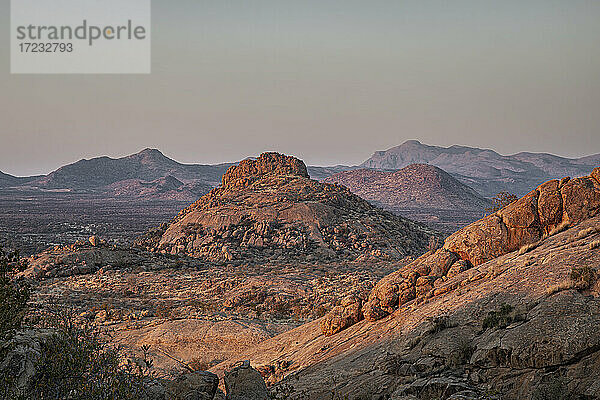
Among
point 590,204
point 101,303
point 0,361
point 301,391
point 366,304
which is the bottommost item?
point 101,303

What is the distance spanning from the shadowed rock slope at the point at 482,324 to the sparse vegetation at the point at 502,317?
0.02m

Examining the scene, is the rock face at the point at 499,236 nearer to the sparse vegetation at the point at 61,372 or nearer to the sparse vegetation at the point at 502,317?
the sparse vegetation at the point at 502,317

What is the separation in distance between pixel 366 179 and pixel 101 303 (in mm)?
161055

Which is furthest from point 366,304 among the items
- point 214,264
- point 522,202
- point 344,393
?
point 214,264

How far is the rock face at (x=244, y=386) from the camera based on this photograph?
727 centimetres

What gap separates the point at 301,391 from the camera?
8.54m

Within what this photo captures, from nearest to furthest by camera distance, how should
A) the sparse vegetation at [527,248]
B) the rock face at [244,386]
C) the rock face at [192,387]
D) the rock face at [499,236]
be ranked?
the rock face at [192,387] → the rock face at [244,386] → the sparse vegetation at [527,248] → the rock face at [499,236]

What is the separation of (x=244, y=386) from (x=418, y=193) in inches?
5855

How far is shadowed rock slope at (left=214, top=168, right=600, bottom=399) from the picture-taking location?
609cm

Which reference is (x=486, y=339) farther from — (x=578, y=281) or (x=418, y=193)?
(x=418, y=193)

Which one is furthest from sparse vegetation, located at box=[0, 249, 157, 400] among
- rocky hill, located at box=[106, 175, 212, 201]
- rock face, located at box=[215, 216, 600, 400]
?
rocky hill, located at box=[106, 175, 212, 201]

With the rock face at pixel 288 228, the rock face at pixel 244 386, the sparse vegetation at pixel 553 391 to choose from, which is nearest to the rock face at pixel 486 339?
the sparse vegetation at pixel 553 391

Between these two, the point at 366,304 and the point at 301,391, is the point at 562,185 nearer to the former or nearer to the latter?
the point at 366,304

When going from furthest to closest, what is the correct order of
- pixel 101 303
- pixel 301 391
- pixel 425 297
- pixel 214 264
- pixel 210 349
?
1. pixel 214 264
2. pixel 101 303
3. pixel 210 349
4. pixel 425 297
5. pixel 301 391
